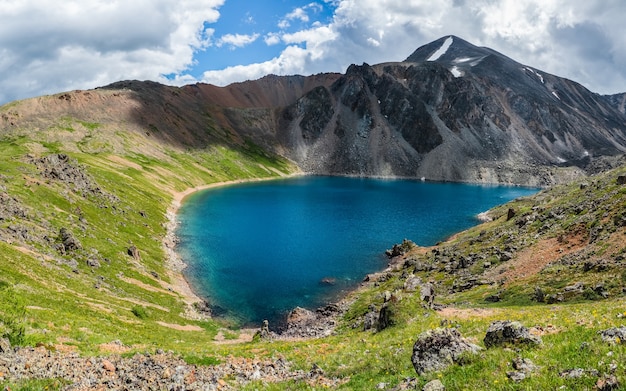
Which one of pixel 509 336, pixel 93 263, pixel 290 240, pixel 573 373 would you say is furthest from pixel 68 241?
pixel 573 373

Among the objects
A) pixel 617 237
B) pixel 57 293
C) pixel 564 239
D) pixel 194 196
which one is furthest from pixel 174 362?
pixel 194 196

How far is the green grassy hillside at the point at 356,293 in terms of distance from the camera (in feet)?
58.0

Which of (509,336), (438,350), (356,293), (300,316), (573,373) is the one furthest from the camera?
(356,293)

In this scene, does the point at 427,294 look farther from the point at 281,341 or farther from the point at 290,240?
the point at 290,240

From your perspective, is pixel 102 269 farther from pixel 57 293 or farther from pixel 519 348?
pixel 519 348

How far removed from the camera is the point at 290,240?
106 meters

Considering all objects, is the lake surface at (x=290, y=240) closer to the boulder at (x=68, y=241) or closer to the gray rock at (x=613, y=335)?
the boulder at (x=68, y=241)

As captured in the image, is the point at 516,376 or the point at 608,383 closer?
the point at 608,383

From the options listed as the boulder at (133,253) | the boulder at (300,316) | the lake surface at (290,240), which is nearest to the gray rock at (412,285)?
the boulder at (300,316)

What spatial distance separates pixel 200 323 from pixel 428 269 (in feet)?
132

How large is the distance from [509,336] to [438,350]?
3.52 meters

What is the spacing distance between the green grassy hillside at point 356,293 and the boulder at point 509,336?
873 millimetres

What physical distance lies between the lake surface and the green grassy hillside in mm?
7223

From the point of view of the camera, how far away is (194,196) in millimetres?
172125
